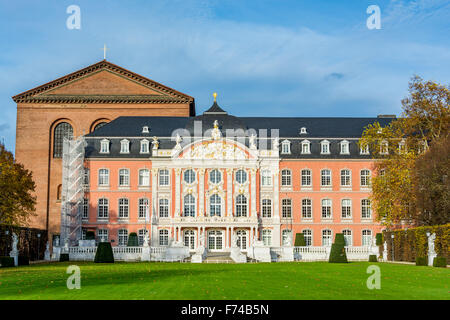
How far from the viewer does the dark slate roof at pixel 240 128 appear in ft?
184

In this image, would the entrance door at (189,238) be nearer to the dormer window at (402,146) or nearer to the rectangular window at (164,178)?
the rectangular window at (164,178)

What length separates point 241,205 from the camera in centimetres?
5481

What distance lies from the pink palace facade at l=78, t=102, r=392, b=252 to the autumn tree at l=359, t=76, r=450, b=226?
6.41m

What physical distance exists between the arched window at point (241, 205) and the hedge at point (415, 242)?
40.8 ft

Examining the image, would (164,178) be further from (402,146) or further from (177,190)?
(402,146)

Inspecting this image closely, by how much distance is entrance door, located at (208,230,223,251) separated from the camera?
53312mm

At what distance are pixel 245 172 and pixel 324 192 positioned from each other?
24.5 ft

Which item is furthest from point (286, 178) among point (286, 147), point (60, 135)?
point (60, 135)

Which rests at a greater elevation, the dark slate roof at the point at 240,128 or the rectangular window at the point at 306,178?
the dark slate roof at the point at 240,128

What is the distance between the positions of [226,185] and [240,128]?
5.47 meters

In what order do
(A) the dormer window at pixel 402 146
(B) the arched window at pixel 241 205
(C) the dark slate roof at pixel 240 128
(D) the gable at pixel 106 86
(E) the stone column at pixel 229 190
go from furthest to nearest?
1. (D) the gable at pixel 106 86
2. (C) the dark slate roof at pixel 240 128
3. (B) the arched window at pixel 241 205
4. (E) the stone column at pixel 229 190
5. (A) the dormer window at pixel 402 146

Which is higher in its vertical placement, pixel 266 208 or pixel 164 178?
pixel 164 178

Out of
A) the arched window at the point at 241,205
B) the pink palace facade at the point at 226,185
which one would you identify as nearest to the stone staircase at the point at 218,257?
the pink palace facade at the point at 226,185
